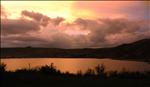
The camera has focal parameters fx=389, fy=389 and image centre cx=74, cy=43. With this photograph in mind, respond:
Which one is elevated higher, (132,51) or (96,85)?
(132,51)

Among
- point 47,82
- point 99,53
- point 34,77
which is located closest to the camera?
point 47,82

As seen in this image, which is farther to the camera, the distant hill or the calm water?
the distant hill

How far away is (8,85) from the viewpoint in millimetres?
18328

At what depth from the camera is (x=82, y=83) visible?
19.1 m

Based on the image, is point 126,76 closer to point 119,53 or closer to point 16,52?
point 119,53

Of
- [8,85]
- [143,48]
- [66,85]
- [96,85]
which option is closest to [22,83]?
[8,85]

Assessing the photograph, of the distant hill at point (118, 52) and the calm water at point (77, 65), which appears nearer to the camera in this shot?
the calm water at point (77, 65)

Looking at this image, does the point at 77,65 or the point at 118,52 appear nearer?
the point at 77,65

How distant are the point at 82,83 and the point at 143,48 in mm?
103168

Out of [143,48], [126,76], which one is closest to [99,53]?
[143,48]

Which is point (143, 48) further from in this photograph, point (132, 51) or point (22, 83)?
point (22, 83)

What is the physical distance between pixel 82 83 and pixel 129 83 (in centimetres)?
234

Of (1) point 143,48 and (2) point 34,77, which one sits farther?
(1) point 143,48

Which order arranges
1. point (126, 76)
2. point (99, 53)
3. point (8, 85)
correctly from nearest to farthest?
point (8, 85), point (126, 76), point (99, 53)
